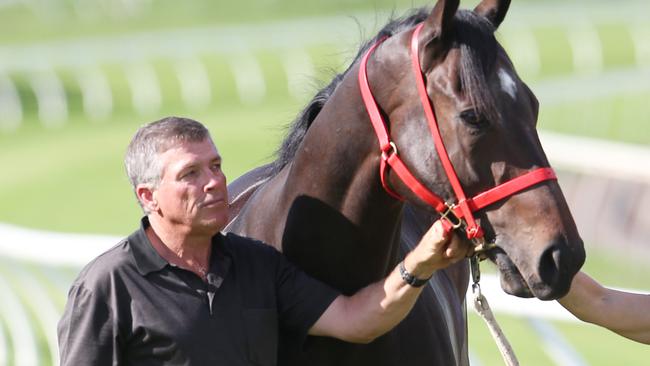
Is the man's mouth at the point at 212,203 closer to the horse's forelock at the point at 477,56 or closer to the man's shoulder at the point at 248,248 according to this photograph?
the man's shoulder at the point at 248,248

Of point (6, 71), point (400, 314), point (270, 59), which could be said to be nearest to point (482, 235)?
point (400, 314)

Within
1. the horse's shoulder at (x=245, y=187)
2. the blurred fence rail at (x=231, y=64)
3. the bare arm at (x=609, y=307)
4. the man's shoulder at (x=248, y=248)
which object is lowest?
the blurred fence rail at (x=231, y=64)

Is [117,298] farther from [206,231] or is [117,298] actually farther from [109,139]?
[109,139]

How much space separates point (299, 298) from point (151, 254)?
0.44 meters

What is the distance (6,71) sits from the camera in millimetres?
21391

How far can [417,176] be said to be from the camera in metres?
3.37

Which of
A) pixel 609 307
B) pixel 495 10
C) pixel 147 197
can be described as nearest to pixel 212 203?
pixel 147 197

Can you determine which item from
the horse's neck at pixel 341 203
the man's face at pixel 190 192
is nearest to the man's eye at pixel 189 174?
the man's face at pixel 190 192

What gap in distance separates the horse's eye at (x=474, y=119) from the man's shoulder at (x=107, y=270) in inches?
39.3

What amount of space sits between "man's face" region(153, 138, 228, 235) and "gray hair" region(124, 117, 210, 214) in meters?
0.02

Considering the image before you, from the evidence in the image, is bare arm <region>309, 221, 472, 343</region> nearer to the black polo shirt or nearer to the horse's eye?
the black polo shirt

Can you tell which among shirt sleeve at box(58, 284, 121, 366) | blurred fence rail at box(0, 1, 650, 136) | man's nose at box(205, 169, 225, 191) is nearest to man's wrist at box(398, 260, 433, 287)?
man's nose at box(205, 169, 225, 191)

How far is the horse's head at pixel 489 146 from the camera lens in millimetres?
3184

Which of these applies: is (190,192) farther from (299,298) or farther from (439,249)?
(439,249)
